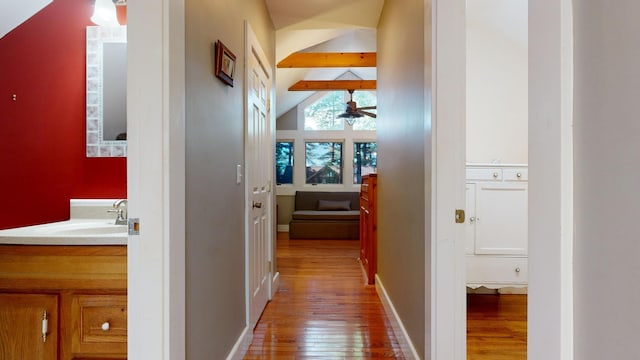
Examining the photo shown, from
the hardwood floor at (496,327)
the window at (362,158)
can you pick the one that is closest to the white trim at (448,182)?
the hardwood floor at (496,327)

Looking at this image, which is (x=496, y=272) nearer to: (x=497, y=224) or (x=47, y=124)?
(x=497, y=224)

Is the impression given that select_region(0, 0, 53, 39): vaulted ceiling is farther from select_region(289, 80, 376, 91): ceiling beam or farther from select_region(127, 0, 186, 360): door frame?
select_region(289, 80, 376, 91): ceiling beam

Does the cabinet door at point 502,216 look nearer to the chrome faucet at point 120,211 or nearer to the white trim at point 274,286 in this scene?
the white trim at point 274,286

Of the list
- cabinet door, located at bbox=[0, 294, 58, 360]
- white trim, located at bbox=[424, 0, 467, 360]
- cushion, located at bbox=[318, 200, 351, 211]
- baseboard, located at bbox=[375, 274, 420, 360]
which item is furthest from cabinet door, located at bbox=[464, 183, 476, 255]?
cushion, located at bbox=[318, 200, 351, 211]

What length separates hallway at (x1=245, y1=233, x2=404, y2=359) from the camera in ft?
6.70

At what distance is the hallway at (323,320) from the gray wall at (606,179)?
5.58ft

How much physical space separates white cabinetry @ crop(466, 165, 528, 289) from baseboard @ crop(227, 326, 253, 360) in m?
1.61

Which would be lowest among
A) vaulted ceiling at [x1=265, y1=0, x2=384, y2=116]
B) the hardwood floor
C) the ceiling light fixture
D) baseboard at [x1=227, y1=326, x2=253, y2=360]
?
the hardwood floor

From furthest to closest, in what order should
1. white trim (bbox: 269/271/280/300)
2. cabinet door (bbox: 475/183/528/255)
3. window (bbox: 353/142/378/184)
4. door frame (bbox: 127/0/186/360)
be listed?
window (bbox: 353/142/378/184)
white trim (bbox: 269/271/280/300)
cabinet door (bbox: 475/183/528/255)
door frame (bbox: 127/0/186/360)

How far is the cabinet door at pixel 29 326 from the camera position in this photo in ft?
4.33

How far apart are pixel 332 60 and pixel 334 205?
312cm

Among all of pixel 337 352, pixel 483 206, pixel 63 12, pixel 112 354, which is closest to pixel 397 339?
pixel 337 352

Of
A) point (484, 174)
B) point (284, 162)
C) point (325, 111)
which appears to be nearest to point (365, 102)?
point (325, 111)

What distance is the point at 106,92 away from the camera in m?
1.88
